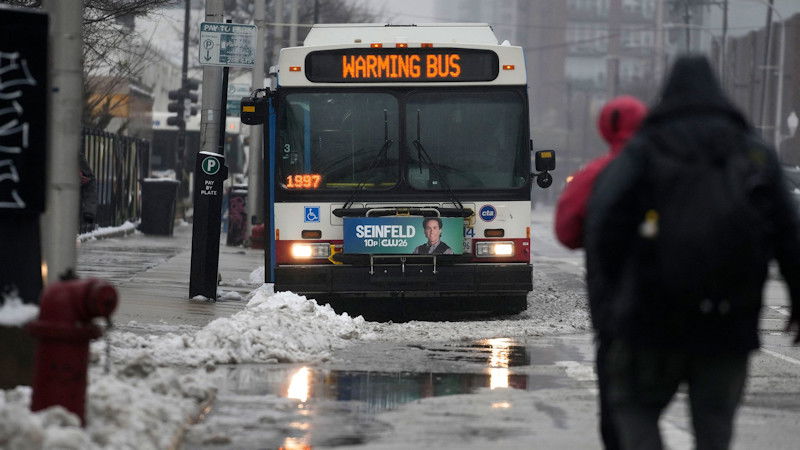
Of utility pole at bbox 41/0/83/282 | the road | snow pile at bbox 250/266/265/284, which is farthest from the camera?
snow pile at bbox 250/266/265/284

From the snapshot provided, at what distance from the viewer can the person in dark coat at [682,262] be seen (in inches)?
203

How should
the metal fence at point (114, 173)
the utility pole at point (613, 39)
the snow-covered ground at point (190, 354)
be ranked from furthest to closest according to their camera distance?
the utility pole at point (613, 39), the metal fence at point (114, 173), the snow-covered ground at point (190, 354)

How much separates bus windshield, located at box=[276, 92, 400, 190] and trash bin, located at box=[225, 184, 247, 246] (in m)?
16.3

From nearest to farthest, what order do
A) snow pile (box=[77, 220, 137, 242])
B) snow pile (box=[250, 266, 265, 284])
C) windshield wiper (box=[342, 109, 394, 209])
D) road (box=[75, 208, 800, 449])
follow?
road (box=[75, 208, 800, 449]) → windshield wiper (box=[342, 109, 394, 209]) → snow pile (box=[250, 266, 265, 284]) → snow pile (box=[77, 220, 137, 242])

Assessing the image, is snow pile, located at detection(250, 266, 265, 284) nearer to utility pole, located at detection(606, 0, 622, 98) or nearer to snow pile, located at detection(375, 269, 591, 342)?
snow pile, located at detection(375, 269, 591, 342)

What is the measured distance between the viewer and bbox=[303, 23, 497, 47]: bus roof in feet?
54.2

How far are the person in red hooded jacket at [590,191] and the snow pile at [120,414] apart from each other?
2.14 m

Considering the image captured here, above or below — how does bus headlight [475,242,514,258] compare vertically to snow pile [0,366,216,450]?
above

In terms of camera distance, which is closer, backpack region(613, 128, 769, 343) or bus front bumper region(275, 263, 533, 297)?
backpack region(613, 128, 769, 343)

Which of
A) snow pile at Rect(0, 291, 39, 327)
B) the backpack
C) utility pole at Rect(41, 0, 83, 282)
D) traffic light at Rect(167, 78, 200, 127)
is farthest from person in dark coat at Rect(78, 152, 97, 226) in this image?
traffic light at Rect(167, 78, 200, 127)

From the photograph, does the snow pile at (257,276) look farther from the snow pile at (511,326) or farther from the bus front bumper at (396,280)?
the bus front bumper at (396,280)

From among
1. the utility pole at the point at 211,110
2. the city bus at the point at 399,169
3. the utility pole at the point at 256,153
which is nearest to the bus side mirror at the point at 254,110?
the city bus at the point at 399,169

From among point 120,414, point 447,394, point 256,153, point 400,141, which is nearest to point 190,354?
point 447,394

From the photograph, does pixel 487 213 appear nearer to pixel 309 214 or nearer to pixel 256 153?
pixel 309 214
